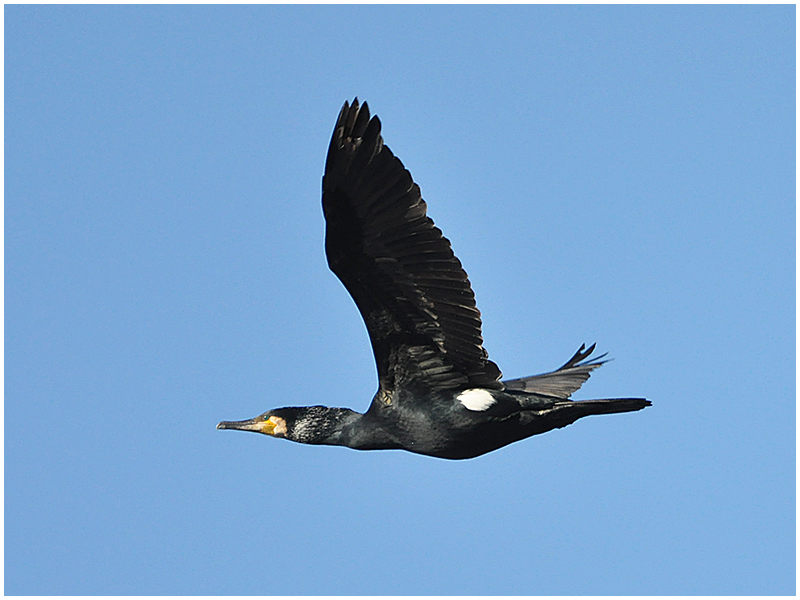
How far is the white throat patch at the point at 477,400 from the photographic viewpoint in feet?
31.9

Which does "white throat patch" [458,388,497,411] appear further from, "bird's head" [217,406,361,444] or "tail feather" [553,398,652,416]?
"bird's head" [217,406,361,444]

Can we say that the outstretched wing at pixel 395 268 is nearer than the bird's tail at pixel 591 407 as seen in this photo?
Yes

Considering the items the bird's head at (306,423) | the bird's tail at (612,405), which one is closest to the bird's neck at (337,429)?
the bird's head at (306,423)

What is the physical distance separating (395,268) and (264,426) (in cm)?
222

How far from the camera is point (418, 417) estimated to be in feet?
32.3

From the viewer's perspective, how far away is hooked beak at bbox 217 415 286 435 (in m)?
10.5

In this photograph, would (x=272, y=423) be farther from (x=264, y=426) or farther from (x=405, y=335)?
(x=405, y=335)

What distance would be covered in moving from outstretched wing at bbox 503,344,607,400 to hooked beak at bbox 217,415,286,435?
2.51 metres

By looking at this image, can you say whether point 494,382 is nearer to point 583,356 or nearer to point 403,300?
point 403,300

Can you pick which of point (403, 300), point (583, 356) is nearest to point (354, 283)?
point (403, 300)

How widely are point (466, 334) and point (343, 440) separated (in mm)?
1532

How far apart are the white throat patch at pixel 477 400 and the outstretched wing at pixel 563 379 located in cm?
197

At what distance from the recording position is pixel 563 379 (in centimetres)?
1235

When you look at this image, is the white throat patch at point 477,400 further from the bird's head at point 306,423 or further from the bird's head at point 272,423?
the bird's head at point 272,423
